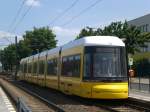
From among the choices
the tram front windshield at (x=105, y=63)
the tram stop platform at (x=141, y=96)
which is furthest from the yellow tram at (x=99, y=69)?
the tram stop platform at (x=141, y=96)

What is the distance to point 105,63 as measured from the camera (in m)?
24.7

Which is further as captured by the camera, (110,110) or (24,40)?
(24,40)

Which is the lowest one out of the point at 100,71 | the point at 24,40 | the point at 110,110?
the point at 110,110

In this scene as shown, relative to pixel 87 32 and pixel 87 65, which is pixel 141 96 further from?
pixel 87 32

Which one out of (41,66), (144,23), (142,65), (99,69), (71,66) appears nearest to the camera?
(99,69)

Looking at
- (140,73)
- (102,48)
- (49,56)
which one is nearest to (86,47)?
(102,48)

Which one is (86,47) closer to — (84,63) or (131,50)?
(84,63)

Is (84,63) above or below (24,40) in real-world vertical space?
below

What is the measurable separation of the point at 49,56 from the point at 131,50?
1323 inches

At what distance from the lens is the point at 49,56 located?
38406 mm

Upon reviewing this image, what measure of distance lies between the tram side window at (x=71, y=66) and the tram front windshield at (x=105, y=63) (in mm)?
1097

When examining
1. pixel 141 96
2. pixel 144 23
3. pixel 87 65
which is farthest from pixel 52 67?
pixel 144 23

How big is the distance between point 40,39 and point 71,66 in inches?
3374

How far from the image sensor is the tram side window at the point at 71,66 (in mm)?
26138
